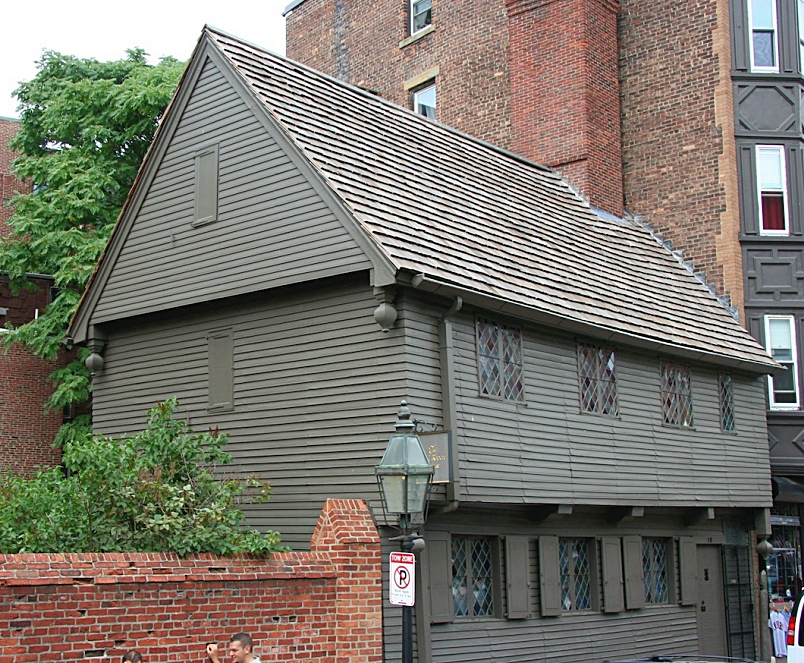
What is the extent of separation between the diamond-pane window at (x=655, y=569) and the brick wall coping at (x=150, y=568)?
7.99 m

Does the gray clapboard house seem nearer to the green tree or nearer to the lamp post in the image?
the lamp post

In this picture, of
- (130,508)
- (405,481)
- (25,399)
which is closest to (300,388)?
(130,508)

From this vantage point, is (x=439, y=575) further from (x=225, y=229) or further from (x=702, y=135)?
(x=702, y=135)

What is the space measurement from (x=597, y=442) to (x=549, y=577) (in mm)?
2181

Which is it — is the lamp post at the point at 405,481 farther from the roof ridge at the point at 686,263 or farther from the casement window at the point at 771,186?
the casement window at the point at 771,186

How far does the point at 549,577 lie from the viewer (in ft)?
53.5

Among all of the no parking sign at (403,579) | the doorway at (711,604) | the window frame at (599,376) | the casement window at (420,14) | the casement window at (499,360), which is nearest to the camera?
the no parking sign at (403,579)

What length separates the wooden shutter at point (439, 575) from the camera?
13977 millimetres

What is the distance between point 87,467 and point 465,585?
17.6 ft

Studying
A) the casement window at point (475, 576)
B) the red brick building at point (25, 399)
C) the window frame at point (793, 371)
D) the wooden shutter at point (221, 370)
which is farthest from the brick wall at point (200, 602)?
the red brick building at point (25, 399)

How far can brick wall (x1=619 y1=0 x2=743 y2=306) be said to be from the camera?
23.2 metres

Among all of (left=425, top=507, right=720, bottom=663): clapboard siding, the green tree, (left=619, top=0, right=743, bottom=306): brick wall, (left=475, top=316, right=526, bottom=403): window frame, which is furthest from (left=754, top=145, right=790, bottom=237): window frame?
the green tree

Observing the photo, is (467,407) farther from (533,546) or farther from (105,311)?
(105,311)

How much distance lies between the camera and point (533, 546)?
16.2m
